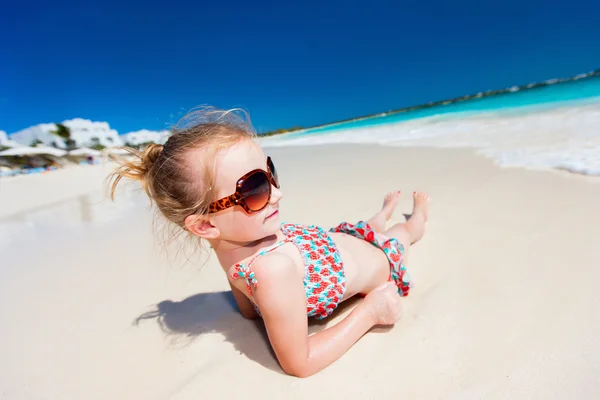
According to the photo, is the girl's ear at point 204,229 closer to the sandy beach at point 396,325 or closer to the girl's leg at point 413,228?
the sandy beach at point 396,325

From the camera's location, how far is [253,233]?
124cm

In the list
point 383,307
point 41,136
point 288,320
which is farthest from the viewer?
point 41,136

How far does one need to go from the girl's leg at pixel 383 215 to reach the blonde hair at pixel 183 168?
1.37m

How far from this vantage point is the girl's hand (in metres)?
1.36

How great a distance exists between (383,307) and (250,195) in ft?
2.50

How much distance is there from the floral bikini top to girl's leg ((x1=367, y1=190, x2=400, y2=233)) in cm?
88

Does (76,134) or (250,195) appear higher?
(76,134)

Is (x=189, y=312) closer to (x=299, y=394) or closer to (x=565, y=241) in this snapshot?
(x=299, y=394)

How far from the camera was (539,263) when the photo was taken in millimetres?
1556

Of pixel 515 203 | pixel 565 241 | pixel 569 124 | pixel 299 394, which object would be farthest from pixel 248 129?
pixel 569 124

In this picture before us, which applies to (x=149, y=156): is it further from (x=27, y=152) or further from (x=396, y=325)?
(x=27, y=152)

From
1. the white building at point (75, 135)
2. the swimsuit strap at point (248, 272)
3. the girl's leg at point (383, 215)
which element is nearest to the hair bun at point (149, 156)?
the swimsuit strap at point (248, 272)

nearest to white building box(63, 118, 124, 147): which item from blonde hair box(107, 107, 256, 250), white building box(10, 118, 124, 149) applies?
white building box(10, 118, 124, 149)

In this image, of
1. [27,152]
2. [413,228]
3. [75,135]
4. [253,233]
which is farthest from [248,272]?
[75,135]
